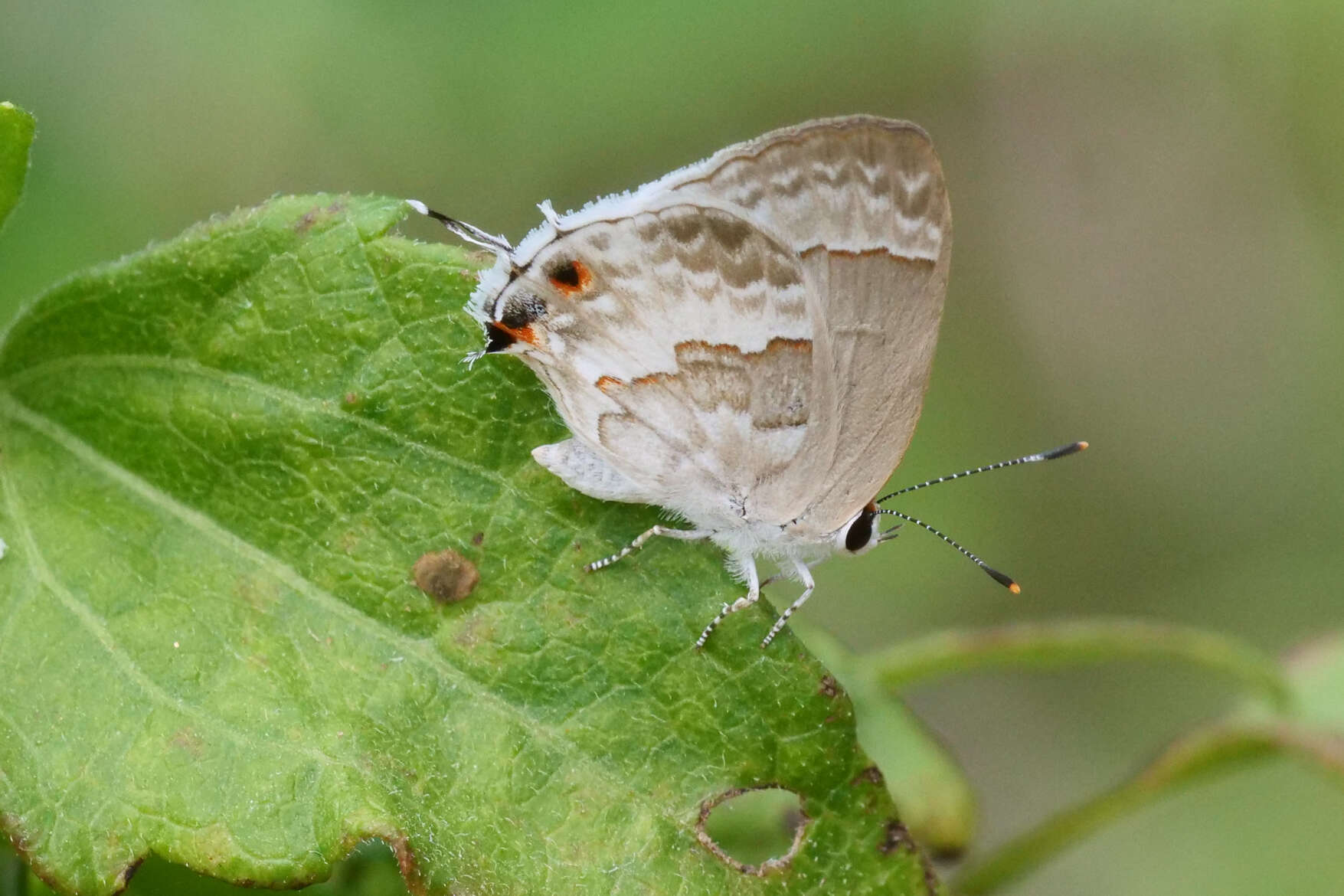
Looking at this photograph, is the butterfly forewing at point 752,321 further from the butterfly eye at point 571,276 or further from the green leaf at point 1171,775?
the green leaf at point 1171,775

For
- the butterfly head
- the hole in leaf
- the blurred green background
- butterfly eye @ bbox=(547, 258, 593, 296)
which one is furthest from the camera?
the blurred green background

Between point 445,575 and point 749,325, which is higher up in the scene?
point 749,325

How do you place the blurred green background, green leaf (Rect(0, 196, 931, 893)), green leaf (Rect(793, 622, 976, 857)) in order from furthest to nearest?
the blurred green background, green leaf (Rect(793, 622, 976, 857)), green leaf (Rect(0, 196, 931, 893))

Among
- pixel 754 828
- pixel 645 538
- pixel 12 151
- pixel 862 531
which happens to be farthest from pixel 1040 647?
pixel 12 151

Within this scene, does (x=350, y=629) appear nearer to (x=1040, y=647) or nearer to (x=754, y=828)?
(x=754, y=828)

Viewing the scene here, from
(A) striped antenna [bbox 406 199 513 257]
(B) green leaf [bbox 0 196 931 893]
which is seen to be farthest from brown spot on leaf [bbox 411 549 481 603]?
(A) striped antenna [bbox 406 199 513 257]

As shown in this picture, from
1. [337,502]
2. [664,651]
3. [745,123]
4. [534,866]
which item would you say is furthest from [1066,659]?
[745,123]

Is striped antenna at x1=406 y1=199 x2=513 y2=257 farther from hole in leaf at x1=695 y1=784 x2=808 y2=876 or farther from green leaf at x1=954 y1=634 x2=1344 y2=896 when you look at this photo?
green leaf at x1=954 y1=634 x2=1344 y2=896
